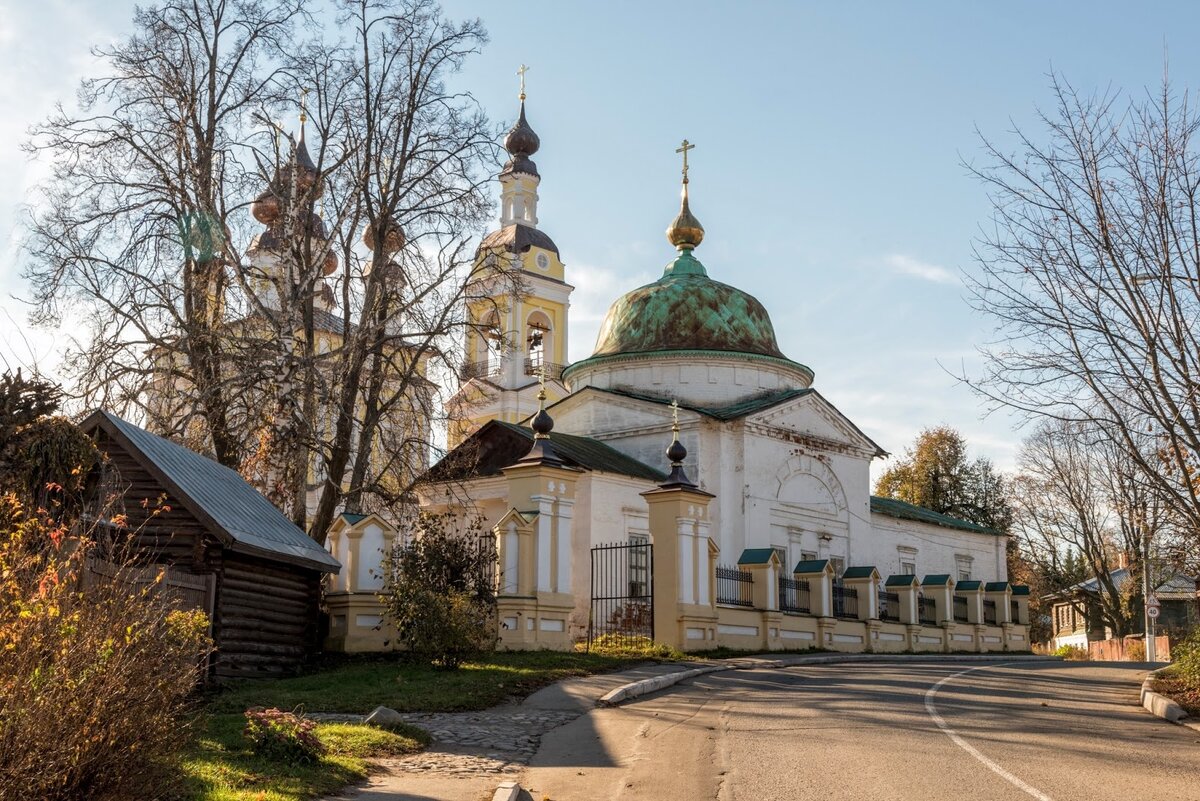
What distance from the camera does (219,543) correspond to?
17219 mm

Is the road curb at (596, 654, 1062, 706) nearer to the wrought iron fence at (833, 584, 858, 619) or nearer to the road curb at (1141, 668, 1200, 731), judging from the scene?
the wrought iron fence at (833, 584, 858, 619)

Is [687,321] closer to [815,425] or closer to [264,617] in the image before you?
[815,425]

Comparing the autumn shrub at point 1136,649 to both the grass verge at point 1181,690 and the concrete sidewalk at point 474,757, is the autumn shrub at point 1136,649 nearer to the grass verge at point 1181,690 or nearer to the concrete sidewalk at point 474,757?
the grass verge at point 1181,690

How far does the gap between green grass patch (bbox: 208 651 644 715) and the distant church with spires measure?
60.6 inches

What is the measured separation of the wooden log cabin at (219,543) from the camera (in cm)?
1688

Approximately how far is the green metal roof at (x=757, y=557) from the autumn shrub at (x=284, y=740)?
17.9 meters

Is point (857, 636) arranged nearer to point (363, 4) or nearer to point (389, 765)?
point (363, 4)

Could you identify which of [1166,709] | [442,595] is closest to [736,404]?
[442,595]

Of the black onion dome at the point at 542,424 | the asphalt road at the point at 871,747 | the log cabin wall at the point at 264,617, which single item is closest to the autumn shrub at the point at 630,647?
the black onion dome at the point at 542,424

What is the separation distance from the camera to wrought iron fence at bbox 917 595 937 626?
3569 cm

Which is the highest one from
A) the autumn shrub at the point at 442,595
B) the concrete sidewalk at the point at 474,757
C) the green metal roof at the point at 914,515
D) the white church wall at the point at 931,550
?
the green metal roof at the point at 914,515

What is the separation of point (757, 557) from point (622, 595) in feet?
10.4

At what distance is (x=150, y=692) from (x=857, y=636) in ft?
84.5

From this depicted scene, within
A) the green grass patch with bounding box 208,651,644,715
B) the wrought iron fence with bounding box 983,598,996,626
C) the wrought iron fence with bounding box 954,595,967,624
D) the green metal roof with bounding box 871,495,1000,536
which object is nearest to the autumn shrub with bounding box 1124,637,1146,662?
the wrought iron fence with bounding box 983,598,996,626
